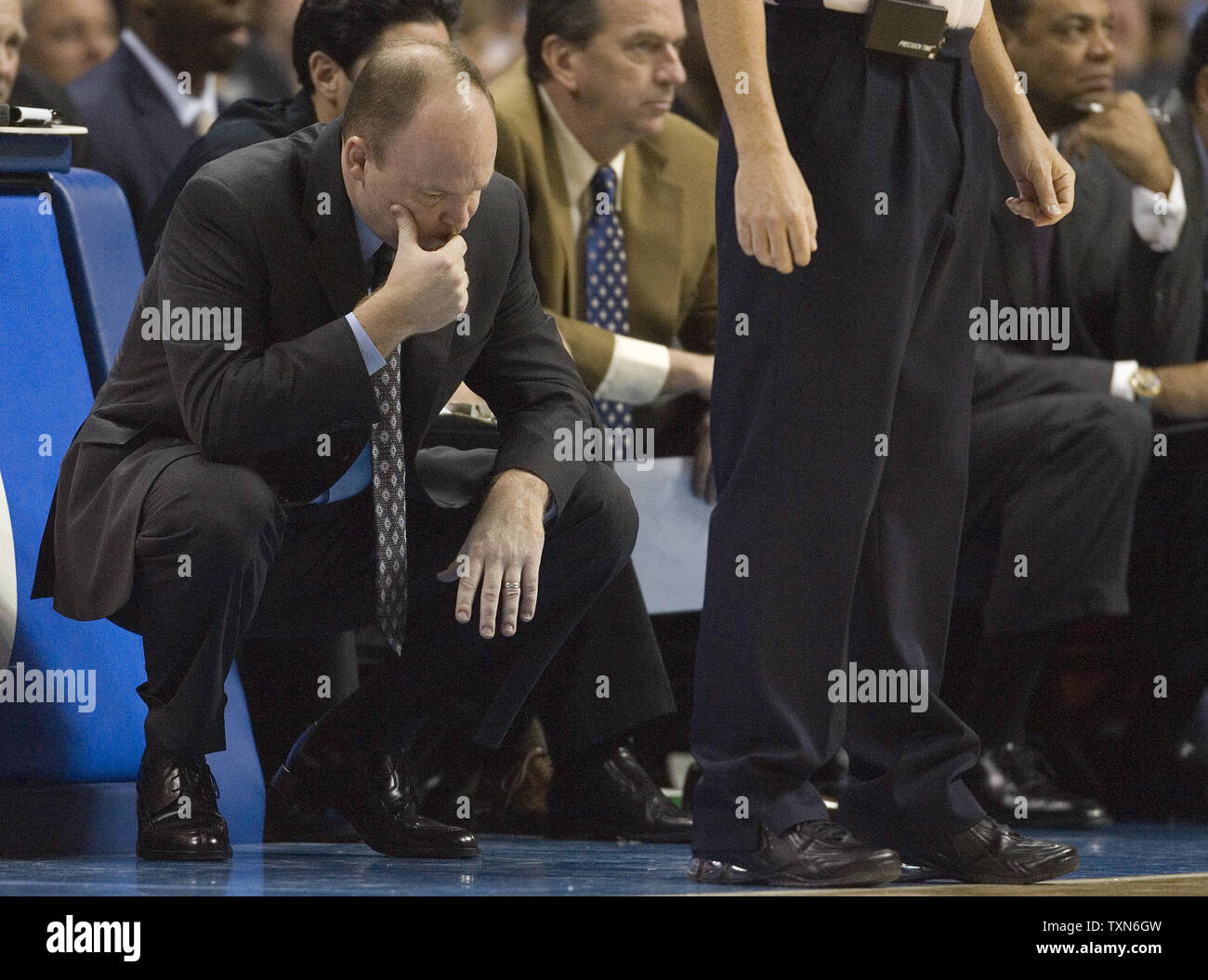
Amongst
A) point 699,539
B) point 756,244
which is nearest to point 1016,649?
point 699,539

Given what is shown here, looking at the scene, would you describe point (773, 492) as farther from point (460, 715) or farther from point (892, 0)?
point (460, 715)

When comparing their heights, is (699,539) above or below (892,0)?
below

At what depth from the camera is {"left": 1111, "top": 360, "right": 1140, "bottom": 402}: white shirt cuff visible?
3141 millimetres

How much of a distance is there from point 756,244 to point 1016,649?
1307 millimetres

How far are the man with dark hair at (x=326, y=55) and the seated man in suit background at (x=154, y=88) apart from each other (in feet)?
1.35

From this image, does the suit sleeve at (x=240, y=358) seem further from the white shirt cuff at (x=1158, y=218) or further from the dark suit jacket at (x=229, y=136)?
the white shirt cuff at (x=1158, y=218)

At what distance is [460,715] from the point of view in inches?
97.0

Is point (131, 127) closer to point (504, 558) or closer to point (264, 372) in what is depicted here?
point (264, 372)

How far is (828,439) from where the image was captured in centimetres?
194

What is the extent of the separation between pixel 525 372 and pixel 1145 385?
4.20 ft

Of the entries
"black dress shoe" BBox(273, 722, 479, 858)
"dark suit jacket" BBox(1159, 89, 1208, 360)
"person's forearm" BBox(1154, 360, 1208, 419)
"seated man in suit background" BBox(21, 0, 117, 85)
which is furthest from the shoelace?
"seated man in suit background" BBox(21, 0, 117, 85)

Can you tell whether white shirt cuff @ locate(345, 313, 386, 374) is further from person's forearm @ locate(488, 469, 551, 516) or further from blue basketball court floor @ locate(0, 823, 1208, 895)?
blue basketball court floor @ locate(0, 823, 1208, 895)
